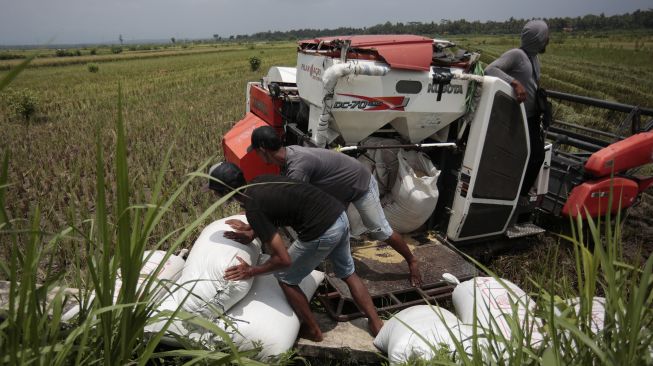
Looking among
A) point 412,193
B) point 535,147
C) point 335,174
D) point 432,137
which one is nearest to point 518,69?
point 535,147

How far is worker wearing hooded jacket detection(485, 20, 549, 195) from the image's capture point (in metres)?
3.74

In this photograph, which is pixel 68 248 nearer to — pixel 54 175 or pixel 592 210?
pixel 54 175

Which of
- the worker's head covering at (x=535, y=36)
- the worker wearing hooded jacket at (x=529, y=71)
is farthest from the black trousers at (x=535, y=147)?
the worker's head covering at (x=535, y=36)

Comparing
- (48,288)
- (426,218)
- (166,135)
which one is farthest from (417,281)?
(166,135)

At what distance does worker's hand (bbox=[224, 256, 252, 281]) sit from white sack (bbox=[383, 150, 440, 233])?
5.60 feet

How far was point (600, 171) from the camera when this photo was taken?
12.7 feet

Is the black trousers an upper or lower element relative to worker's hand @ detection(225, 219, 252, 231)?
upper

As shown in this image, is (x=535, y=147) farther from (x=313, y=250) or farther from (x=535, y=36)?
(x=313, y=250)

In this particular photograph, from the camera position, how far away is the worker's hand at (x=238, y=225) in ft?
9.57

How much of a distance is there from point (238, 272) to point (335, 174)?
1.04 meters

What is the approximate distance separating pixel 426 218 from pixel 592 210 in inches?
65.1

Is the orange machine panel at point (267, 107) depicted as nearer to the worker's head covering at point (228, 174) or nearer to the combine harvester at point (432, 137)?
the combine harvester at point (432, 137)

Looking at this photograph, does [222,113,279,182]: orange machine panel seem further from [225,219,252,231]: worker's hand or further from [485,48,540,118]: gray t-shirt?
[485,48,540,118]: gray t-shirt

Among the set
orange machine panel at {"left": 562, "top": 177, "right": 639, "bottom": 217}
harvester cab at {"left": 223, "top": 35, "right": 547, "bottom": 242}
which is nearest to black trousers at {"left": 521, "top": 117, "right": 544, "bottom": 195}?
harvester cab at {"left": 223, "top": 35, "right": 547, "bottom": 242}
